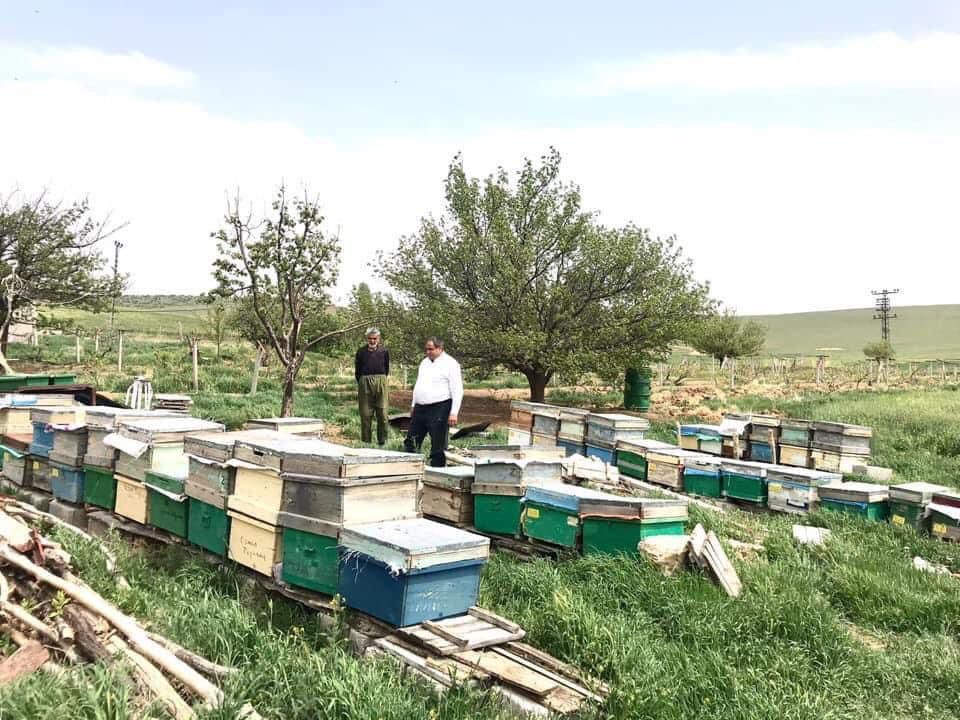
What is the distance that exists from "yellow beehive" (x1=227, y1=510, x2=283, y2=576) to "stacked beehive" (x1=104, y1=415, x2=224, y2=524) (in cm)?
97

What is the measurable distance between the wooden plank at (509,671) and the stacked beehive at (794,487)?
615 centimetres

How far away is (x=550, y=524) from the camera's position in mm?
6578

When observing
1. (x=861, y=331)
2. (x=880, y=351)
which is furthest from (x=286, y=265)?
(x=861, y=331)

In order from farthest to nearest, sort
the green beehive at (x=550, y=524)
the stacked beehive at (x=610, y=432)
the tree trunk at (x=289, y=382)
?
the tree trunk at (x=289, y=382) < the stacked beehive at (x=610, y=432) < the green beehive at (x=550, y=524)

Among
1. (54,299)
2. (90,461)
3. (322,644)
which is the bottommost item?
(322,644)

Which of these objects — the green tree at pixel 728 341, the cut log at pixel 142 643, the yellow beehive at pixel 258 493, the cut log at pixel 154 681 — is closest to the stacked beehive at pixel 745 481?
the yellow beehive at pixel 258 493

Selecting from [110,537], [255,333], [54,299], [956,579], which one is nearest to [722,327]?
[255,333]

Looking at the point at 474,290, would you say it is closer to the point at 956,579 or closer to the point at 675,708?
the point at 956,579

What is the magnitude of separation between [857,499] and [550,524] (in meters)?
4.41

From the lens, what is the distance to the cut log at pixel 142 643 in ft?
12.2

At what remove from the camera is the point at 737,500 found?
32.4 ft

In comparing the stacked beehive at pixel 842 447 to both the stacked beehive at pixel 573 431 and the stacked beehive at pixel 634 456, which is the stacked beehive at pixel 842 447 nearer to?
the stacked beehive at pixel 634 456

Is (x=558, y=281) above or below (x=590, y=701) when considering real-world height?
above

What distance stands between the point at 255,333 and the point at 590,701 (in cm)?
2770
